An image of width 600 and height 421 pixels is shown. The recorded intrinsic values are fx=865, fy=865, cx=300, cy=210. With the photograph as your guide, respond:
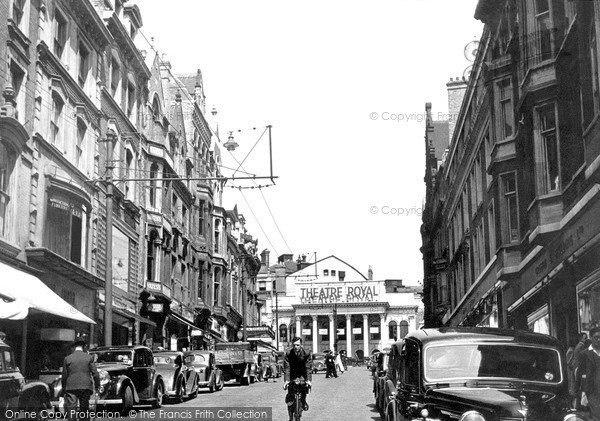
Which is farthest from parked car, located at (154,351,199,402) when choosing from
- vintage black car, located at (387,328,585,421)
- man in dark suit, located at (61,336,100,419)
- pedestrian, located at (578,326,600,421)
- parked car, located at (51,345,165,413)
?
vintage black car, located at (387,328,585,421)

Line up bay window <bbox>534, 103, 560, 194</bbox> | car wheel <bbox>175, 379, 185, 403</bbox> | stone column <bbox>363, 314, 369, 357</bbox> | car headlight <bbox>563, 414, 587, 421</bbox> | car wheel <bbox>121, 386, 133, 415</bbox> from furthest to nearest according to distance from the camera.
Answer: stone column <bbox>363, 314, 369, 357</bbox> → car wheel <bbox>175, 379, 185, 403</bbox> → bay window <bbox>534, 103, 560, 194</bbox> → car wheel <bbox>121, 386, 133, 415</bbox> → car headlight <bbox>563, 414, 587, 421</bbox>

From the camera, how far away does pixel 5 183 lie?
24.2m

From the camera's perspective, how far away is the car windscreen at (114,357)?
822 inches

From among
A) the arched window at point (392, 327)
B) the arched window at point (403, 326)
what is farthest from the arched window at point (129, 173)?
the arched window at point (392, 327)

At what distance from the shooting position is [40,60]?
2666 cm

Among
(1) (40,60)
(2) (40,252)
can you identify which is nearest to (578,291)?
(2) (40,252)

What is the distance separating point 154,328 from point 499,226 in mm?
18829

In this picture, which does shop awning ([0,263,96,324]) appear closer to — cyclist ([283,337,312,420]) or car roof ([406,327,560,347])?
cyclist ([283,337,312,420])

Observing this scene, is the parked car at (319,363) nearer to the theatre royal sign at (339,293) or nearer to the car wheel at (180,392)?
the car wheel at (180,392)

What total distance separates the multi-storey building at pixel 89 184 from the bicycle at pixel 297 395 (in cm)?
632

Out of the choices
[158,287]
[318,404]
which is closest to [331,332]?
[158,287]

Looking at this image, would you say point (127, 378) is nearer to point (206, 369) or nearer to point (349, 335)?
point (206, 369)

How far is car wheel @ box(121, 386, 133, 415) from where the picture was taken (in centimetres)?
1912

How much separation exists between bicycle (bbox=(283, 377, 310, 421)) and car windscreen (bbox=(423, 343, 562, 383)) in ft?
16.5
